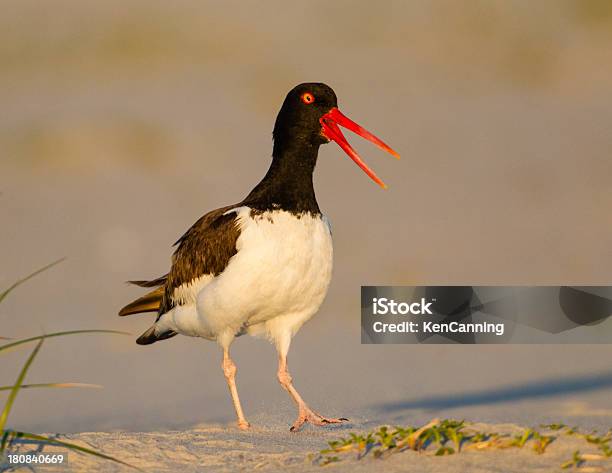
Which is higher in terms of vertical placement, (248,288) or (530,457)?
(248,288)

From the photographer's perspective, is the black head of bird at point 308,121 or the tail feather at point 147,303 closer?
the black head of bird at point 308,121

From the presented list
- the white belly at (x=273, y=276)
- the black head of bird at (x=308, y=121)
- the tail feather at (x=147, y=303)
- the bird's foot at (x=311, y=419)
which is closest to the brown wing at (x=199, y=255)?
the tail feather at (x=147, y=303)

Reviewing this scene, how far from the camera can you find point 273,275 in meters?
8.32

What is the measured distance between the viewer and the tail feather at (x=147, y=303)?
1009 cm

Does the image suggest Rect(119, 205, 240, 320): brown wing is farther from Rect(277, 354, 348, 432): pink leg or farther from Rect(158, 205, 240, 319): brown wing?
Rect(277, 354, 348, 432): pink leg

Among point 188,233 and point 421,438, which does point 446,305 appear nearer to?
point 188,233

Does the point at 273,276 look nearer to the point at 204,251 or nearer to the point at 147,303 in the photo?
the point at 204,251

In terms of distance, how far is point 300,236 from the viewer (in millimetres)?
8430

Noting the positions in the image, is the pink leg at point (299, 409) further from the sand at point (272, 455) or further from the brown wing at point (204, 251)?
the brown wing at point (204, 251)

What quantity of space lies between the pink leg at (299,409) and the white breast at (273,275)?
459 mm

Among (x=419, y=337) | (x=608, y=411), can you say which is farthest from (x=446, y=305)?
(x=608, y=411)

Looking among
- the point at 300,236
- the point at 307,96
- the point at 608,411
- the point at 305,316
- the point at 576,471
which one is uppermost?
the point at 307,96

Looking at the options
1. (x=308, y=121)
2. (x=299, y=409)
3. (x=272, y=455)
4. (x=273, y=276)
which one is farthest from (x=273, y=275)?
(x=272, y=455)

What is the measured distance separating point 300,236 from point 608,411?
10.2 feet
